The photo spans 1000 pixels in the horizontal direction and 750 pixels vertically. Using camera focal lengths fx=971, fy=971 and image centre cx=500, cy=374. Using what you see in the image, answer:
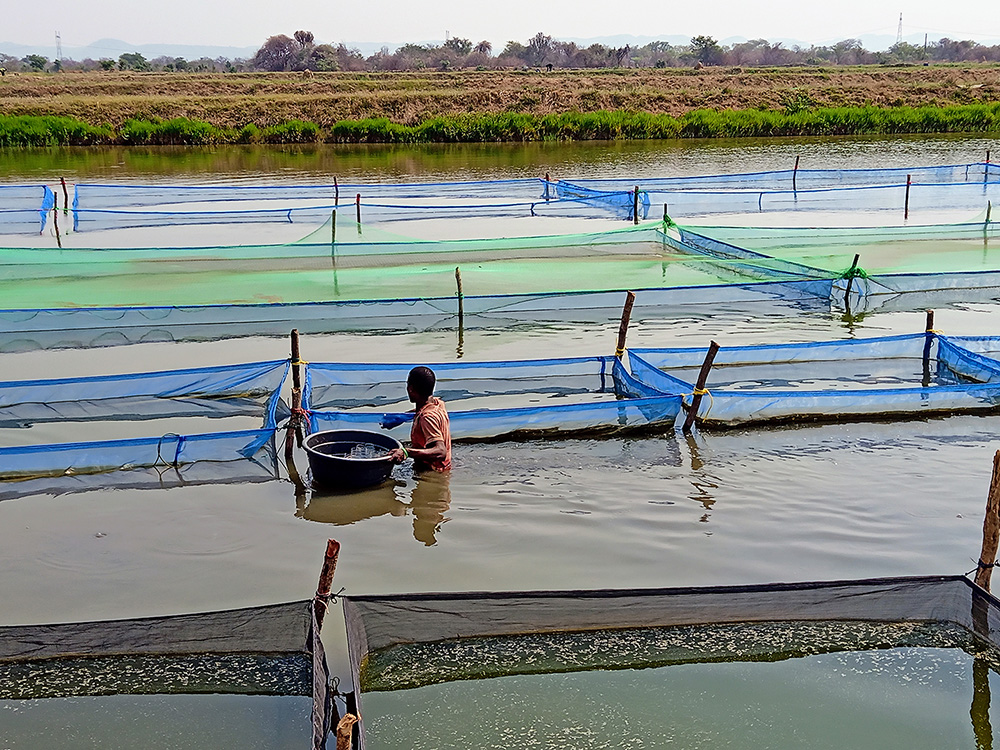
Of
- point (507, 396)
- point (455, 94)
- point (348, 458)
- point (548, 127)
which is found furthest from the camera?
point (455, 94)

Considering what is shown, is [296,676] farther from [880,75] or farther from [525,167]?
[880,75]

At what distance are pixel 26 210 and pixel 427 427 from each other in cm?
1150

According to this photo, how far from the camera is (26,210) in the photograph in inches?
581

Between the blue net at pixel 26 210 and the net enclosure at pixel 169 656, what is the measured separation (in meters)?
12.4

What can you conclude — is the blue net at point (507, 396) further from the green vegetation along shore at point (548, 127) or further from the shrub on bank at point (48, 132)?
the shrub on bank at point (48, 132)

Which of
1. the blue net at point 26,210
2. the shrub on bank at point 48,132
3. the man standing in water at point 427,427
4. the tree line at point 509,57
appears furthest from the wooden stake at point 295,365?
the tree line at point 509,57

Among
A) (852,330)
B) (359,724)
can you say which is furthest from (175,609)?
(852,330)

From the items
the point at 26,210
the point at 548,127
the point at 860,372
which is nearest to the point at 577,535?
the point at 860,372

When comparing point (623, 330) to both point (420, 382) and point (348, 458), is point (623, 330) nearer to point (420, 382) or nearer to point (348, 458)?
point (420, 382)

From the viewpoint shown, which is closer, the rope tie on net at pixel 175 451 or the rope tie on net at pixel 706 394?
the rope tie on net at pixel 175 451

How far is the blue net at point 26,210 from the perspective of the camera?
49.6ft

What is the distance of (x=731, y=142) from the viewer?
1181 inches

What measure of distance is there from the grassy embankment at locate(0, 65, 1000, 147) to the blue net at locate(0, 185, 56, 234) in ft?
44.3

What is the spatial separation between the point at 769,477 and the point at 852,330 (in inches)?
165
